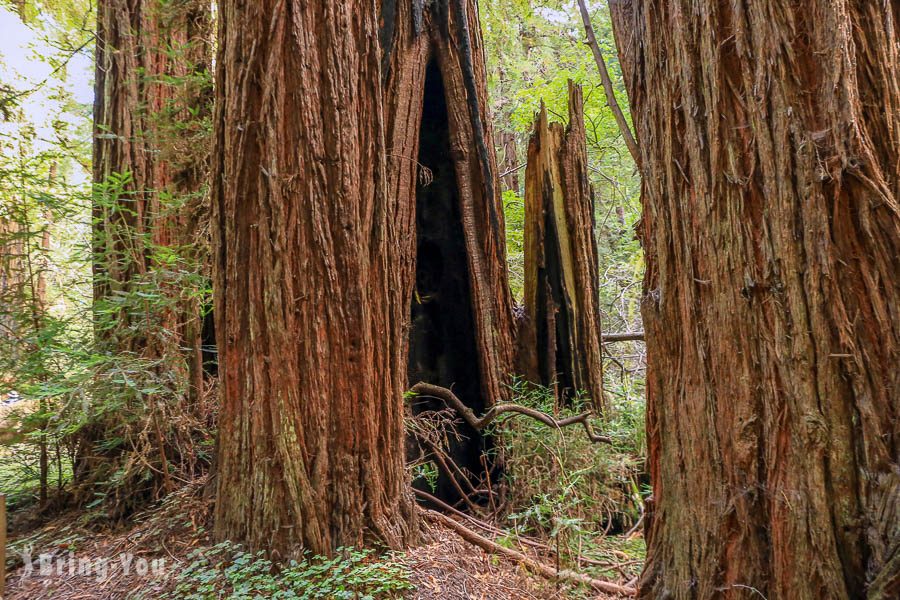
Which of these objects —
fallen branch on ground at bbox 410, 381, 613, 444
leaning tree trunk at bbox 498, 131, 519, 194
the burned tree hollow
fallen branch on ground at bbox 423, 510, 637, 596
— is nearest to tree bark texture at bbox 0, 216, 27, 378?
fallen branch on ground at bbox 410, 381, 613, 444

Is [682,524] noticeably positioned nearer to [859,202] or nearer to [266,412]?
Answer: [859,202]

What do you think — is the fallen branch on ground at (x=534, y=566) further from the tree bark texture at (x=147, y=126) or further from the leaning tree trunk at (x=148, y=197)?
the tree bark texture at (x=147, y=126)

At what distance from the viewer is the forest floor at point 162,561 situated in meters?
2.94

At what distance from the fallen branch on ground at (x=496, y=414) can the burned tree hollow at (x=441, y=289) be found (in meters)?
0.28

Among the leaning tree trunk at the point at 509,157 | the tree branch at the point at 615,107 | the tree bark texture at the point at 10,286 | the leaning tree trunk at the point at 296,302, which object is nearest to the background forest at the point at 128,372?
the tree bark texture at the point at 10,286

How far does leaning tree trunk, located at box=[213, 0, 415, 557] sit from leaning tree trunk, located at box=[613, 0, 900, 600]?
5.50 feet

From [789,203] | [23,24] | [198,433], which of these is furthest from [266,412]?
[23,24]

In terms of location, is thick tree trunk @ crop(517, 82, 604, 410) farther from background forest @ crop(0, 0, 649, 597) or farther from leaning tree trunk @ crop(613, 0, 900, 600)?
leaning tree trunk @ crop(613, 0, 900, 600)

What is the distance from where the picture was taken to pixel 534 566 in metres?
3.46

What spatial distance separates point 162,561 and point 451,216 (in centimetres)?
407

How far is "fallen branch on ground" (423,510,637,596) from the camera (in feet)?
10.8

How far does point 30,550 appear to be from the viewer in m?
3.49

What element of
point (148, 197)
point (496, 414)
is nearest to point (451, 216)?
point (496, 414)

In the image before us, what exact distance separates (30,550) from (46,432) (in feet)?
2.51
